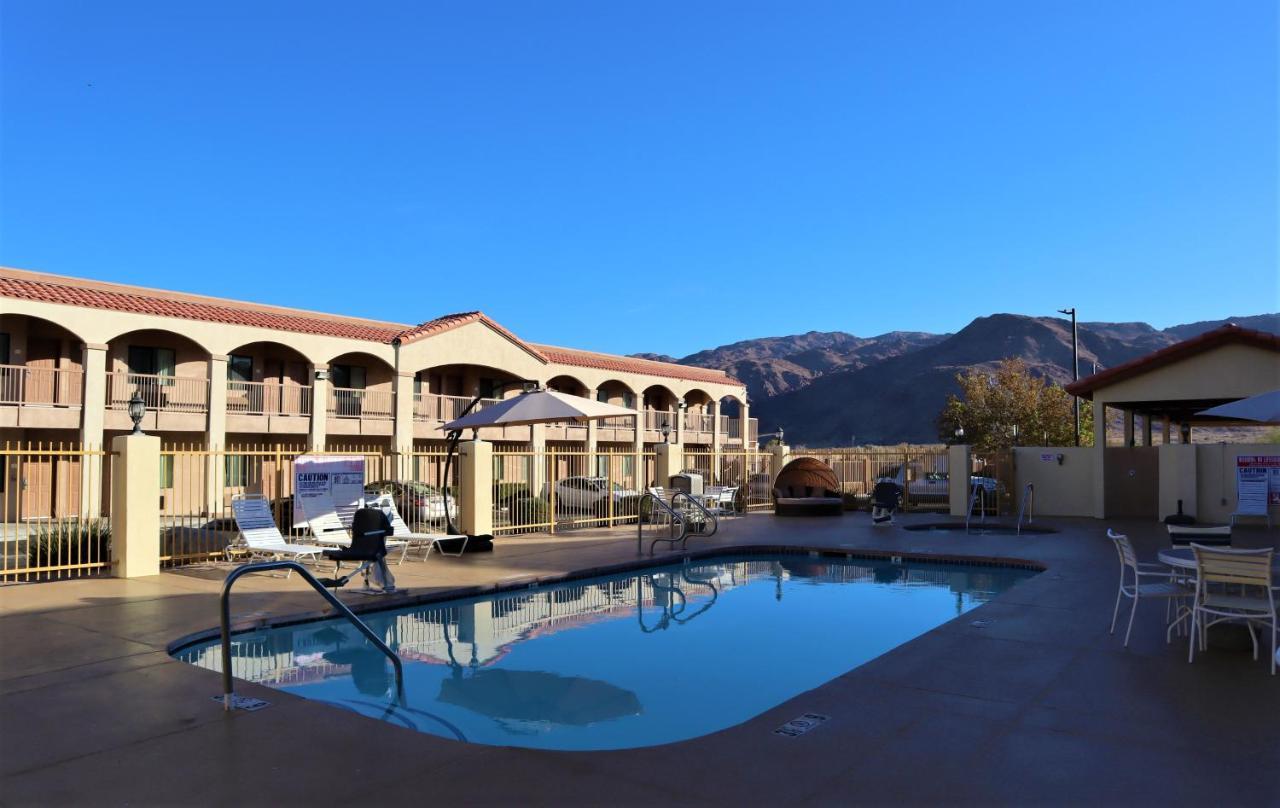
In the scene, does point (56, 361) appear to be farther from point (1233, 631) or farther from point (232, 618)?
point (1233, 631)

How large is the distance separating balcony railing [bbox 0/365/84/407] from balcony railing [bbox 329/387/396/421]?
22.9 feet

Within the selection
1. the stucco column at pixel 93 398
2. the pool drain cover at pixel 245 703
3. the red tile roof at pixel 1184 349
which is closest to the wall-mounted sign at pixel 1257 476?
the red tile roof at pixel 1184 349

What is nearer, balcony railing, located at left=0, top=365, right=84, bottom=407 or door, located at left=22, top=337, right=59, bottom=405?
balcony railing, located at left=0, top=365, right=84, bottom=407

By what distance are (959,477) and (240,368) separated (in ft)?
71.9

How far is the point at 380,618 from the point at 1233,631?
27.2ft

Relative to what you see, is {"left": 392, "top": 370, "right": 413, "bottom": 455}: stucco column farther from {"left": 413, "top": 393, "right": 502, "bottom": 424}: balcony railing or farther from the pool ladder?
the pool ladder

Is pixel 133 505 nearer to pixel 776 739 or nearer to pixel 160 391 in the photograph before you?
pixel 776 739

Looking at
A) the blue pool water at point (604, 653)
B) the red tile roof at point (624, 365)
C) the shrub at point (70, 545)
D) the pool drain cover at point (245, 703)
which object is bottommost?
the blue pool water at point (604, 653)

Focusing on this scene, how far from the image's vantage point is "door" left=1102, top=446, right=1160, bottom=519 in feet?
68.5

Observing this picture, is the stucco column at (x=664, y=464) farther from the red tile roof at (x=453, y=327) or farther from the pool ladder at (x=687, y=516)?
the red tile roof at (x=453, y=327)

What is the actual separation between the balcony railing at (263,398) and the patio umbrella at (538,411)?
14061 millimetres

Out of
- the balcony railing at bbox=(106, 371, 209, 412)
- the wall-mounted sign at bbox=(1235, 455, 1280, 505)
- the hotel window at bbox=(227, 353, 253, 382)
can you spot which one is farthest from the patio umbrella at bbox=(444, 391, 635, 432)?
the hotel window at bbox=(227, 353, 253, 382)

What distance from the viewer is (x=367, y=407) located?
93.5 ft

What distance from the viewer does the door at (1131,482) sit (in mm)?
20875
